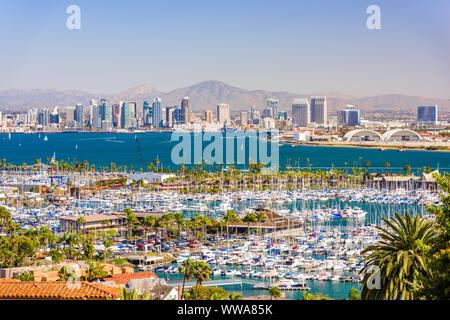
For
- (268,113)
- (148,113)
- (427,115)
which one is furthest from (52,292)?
(268,113)

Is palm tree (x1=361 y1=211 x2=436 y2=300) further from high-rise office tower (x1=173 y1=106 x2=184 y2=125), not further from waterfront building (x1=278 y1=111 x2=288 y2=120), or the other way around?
waterfront building (x1=278 y1=111 x2=288 y2=120)

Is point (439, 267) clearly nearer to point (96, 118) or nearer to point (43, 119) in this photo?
point (96, 118)

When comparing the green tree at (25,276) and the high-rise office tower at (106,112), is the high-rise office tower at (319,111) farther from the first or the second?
the green tree at (25,276)

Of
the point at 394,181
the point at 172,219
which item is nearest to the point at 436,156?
the point at 394,181

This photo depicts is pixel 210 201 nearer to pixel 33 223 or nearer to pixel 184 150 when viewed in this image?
pixel 33 223

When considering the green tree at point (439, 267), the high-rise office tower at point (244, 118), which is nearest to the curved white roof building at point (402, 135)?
the high-rise office tower at point (244, 118)
